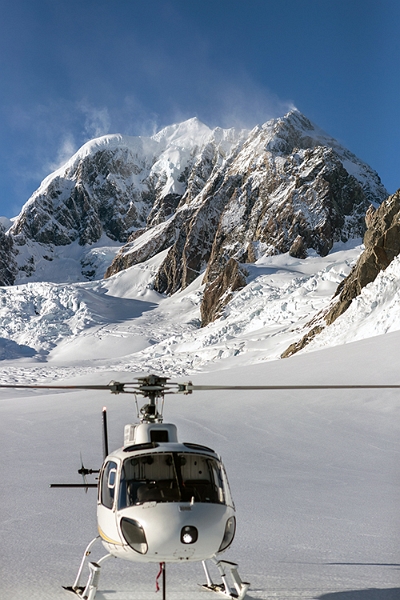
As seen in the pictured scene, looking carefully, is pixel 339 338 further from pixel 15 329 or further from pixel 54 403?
pixel 15 329

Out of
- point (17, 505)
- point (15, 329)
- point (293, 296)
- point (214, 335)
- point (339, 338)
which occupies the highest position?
point (15, 329)

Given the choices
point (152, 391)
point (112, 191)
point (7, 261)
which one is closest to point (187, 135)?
point (112, 191)

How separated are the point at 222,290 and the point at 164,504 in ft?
225

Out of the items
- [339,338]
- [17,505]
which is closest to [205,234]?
[339,338]

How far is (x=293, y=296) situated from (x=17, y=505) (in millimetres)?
47394

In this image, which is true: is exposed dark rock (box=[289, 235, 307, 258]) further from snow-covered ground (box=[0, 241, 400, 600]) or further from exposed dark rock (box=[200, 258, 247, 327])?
snow-covered ground (box=[0, 241, 400, 600])

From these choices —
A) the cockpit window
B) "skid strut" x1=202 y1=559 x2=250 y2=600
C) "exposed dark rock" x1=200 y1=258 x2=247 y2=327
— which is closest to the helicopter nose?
the cockpit window

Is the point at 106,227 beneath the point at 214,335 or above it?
above

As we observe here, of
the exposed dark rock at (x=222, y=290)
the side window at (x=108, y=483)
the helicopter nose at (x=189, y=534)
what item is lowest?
the helicopter nose at (x=189, y=534)

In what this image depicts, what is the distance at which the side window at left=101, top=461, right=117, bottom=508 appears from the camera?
484 cm

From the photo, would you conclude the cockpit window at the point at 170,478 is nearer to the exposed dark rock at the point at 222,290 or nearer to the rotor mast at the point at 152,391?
the rotor mast at the point at 152,391

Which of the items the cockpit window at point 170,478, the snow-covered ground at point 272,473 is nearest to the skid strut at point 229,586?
the snow-covered ground at point 272,473

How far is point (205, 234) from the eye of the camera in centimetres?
11181

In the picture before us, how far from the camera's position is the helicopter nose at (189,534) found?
4.31m
